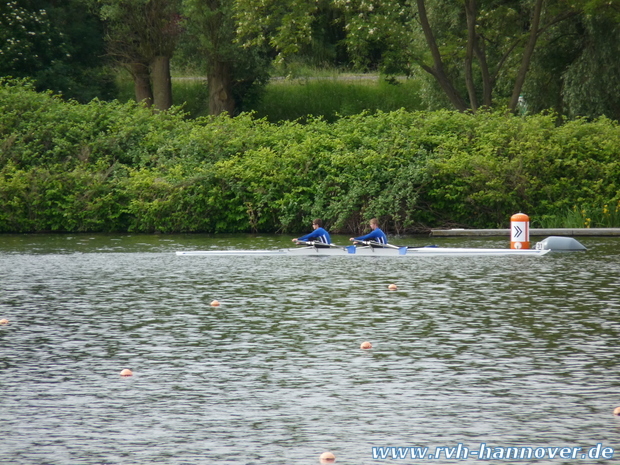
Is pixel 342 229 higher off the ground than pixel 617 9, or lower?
lower

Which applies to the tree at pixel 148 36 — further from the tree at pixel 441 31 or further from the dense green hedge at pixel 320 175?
the dense green hedge at pixel 320 175

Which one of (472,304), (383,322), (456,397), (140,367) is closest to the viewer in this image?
(456,397)

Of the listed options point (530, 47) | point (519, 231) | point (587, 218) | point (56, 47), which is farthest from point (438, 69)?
point (56, 47)

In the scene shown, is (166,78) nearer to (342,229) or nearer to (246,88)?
(246,88)

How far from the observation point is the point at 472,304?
52.2 ft

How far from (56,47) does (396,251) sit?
30.7m

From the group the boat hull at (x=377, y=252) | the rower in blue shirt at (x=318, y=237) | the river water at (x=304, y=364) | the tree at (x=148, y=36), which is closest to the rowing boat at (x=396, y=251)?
the boat hull at (x=377, y=252)

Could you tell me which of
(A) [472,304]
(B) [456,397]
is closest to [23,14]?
(A) [472,304]

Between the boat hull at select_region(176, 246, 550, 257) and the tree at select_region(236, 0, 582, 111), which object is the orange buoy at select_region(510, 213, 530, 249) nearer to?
the boat hull at select_region(176, 246, 550, 257)

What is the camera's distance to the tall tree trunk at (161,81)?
48.9m

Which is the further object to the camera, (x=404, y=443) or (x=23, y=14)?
(x=23, y=14)

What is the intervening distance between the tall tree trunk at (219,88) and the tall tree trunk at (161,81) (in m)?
2.19

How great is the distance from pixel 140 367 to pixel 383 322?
4.09m

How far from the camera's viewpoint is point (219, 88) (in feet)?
164
